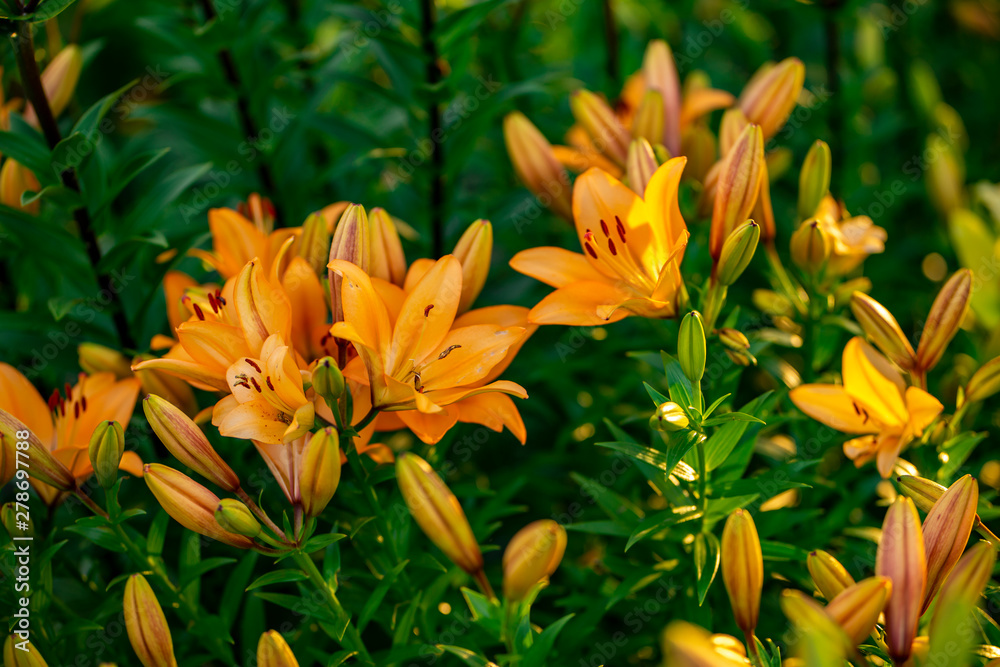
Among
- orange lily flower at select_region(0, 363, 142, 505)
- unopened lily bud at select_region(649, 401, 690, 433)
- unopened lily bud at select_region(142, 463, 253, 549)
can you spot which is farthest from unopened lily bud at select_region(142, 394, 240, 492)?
unopened lily bud at select_region(649, 401, 690, 433)

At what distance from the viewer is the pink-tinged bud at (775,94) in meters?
1.05

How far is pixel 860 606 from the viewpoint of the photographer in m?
0.61

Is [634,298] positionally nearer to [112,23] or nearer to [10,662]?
[10,662]

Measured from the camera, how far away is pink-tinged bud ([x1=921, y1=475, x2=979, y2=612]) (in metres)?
0.68

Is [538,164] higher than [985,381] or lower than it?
higher

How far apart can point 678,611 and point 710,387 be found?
0.26 m

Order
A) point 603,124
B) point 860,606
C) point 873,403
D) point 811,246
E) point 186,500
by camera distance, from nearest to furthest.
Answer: point 860,606 < point 186,500 < point 873,403 < point 811,246 < point 603,124

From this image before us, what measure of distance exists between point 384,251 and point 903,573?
583 millimetres

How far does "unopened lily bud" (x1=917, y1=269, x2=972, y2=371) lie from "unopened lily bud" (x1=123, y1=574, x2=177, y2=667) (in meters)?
0.83

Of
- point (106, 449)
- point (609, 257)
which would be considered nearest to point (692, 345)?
point (609, 257)

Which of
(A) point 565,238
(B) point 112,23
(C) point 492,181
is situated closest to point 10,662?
(A) point 565,238

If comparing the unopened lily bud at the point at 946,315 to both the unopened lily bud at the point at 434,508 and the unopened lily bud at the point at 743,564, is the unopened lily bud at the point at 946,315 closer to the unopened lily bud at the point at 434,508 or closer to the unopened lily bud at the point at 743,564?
the unopened lily bud at the point at 743,564

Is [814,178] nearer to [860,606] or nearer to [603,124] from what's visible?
[603,124]

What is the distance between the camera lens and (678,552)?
89 cm
